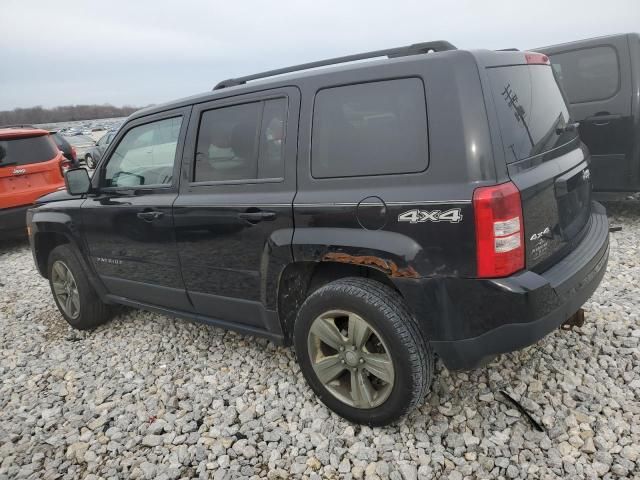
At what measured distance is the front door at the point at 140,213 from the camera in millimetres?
3137

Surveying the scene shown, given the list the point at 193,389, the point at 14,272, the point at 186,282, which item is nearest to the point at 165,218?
the point at 186,282

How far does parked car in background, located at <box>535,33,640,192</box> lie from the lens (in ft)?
16.3

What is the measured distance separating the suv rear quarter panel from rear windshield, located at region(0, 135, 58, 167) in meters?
6.29

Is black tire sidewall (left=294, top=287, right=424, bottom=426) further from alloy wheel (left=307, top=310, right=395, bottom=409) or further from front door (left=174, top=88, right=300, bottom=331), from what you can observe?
front door (left=174, top=88, right=300, bottom=331)

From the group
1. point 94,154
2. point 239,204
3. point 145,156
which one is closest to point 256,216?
point 239,204

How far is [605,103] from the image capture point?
5094 millimetres

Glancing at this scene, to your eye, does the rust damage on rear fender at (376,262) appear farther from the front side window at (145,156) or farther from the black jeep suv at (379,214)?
the front side window at (145,156)

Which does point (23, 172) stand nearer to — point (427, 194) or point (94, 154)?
point (427, 194)

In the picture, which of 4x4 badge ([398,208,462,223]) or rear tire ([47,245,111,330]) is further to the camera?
rear tire ([47,245,111,330])

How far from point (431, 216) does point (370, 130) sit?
54cm

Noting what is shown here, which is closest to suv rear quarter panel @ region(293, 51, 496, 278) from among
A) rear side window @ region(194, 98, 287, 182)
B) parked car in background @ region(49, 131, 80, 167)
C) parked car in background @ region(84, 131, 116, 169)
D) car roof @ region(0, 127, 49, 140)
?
rear side window @ region(194, 98, 287, 182)

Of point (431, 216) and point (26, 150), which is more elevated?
point (26, 150)

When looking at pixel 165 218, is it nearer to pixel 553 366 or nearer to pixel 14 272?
pixel 553 366

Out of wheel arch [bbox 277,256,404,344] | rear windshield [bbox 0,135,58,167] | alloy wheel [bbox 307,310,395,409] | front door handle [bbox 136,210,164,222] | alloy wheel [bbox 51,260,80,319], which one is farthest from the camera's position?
rear windshield [bbox 0,135,58,167]
